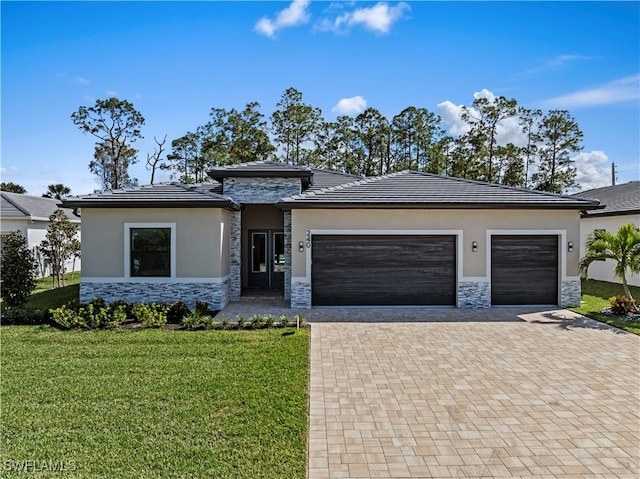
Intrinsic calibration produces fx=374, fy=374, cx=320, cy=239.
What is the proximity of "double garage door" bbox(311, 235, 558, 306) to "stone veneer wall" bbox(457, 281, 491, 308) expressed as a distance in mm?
281

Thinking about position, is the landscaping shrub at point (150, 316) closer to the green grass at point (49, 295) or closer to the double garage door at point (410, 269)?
the green grass at point (49, 295)

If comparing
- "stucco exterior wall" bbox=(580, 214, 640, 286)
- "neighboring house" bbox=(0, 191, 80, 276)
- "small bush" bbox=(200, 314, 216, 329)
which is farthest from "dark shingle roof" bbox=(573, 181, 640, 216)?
"neighboring house" bbox=(0, 191, 80, 276)

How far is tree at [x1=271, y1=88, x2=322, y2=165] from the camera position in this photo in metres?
30.2

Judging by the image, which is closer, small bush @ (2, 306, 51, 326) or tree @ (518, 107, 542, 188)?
small bush @ (2, 306, 51, 326)

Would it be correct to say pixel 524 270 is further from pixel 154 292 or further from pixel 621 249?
pixel 154 292

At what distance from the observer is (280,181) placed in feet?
47.4

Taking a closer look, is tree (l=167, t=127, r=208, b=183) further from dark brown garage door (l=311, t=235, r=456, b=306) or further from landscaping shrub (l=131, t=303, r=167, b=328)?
landscaping shrub (l=131, t=303, r=167, b=328)

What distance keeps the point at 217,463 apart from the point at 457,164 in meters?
29.9

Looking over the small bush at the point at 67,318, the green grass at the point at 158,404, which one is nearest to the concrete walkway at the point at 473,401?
the green grass at the point at 158,404

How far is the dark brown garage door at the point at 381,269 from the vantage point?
12.8 meters

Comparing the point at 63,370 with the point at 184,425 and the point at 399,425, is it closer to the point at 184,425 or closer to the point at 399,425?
the point at 184,425

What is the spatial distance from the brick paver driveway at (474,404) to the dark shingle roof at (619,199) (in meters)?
11.3

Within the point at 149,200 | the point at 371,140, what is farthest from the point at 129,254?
the point at 371,140

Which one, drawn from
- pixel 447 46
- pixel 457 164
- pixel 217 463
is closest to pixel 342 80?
pixel 447 46
